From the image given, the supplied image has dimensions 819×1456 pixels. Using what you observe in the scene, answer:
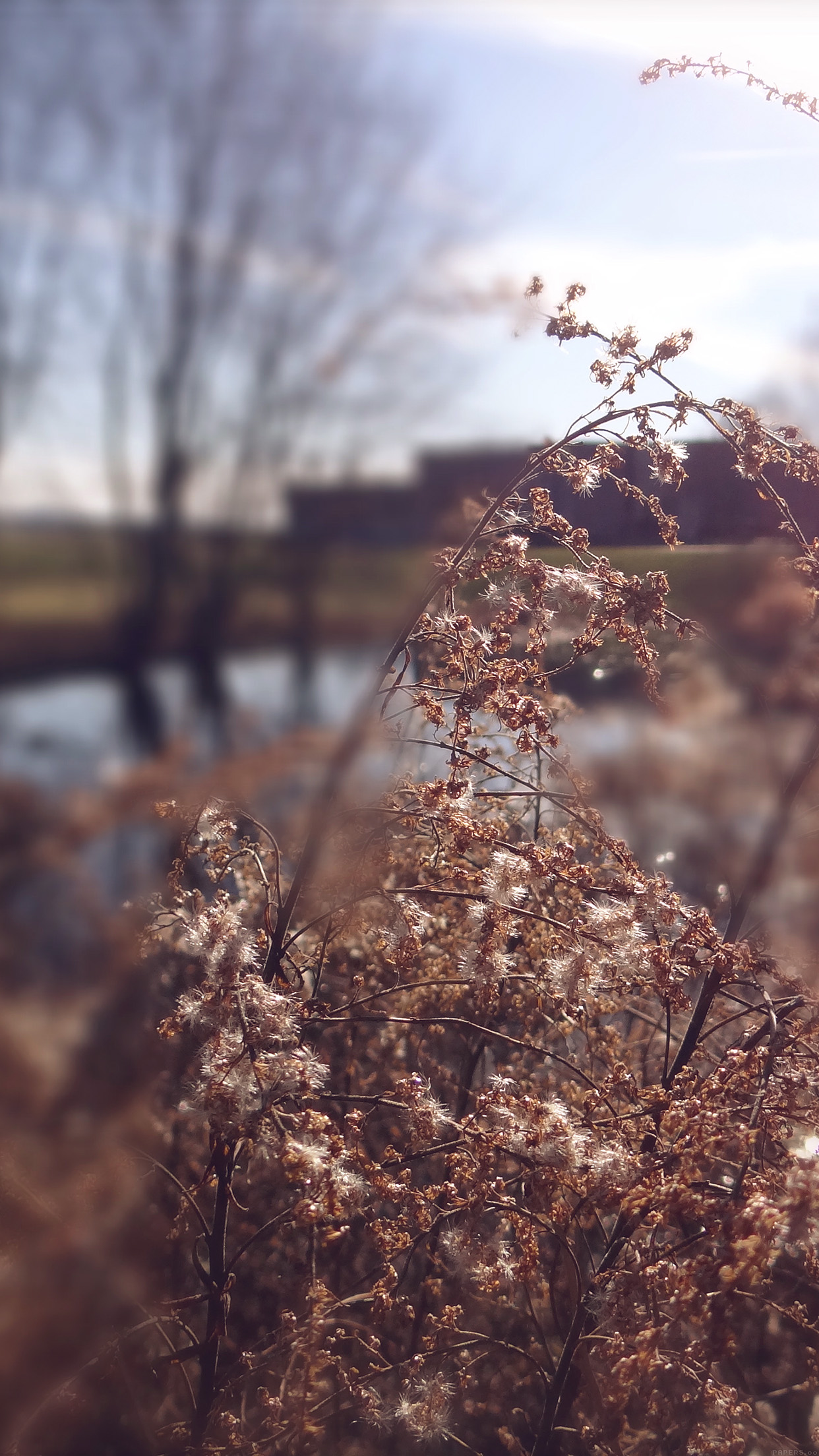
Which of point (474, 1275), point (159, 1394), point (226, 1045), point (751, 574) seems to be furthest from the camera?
point (751, 574)

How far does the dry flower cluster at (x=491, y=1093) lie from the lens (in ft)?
4.66

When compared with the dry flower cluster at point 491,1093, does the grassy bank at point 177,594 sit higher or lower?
higher

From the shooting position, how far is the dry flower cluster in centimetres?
142

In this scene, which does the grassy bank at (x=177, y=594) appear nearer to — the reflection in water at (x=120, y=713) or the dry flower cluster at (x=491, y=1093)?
the reflection in water at (x=120, y=713)

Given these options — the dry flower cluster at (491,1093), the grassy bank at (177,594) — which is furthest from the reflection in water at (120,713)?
the dry flower cluster at (491,1093)

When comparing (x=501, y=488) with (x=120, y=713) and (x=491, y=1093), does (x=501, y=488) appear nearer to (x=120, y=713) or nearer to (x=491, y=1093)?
(x=120, y=713)

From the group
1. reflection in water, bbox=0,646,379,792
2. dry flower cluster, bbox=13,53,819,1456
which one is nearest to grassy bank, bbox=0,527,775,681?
reflection in water, bbox=0,646,379,792

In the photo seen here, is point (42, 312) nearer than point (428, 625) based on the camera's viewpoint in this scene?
Yes

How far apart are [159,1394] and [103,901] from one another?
168 cm

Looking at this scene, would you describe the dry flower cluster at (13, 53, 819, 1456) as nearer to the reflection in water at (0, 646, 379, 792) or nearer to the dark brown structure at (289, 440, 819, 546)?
the dark brown structure at (289, 440, 819, 546)

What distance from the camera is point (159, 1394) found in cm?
186

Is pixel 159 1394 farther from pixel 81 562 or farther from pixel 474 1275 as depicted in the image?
pixel 81 562

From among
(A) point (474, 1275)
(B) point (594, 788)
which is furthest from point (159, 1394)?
(B) point (594, 788)

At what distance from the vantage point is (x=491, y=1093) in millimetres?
1676
